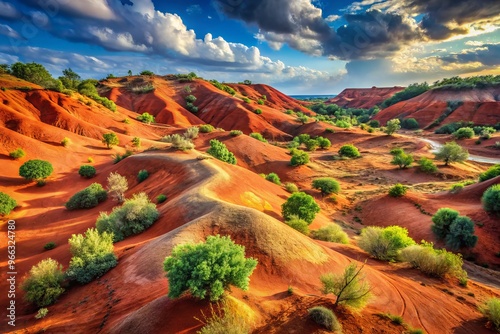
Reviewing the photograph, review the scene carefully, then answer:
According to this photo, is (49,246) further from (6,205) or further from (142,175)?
(142,175)

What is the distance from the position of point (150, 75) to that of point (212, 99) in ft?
101

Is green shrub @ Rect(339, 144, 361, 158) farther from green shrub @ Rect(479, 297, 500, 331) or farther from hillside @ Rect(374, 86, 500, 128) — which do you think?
hillside @ Rect(374, 86, 500, 128)

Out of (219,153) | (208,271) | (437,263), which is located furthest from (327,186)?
(208,271)

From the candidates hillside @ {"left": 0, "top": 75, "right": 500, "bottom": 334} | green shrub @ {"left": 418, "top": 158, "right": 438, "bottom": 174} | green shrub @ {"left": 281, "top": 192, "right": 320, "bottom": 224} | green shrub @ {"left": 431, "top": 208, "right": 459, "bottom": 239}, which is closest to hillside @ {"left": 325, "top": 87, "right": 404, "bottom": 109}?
hillside @ {"left": 0, "top": 75, "right": 500, "bottom": 334}

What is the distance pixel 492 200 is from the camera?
21781mm

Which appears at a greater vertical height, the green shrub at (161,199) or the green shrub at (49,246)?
the green shrub at (161,199)

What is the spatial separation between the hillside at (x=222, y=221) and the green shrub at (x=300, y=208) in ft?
3.07

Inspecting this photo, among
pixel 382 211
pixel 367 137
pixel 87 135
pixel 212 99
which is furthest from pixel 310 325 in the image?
pixel 212 99

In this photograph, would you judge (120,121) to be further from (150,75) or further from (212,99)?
(150,75)

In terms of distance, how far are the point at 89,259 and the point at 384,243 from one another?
52.9 feet

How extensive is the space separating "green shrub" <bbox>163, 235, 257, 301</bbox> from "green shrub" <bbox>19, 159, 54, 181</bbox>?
2843 cm

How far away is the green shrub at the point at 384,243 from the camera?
15.2m

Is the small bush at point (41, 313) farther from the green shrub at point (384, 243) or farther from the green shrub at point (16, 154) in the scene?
the green shrub at point (16, 154)

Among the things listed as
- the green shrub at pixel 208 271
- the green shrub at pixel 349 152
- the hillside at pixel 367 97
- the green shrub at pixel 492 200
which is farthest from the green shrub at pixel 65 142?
the hillside at pixel 367 97
